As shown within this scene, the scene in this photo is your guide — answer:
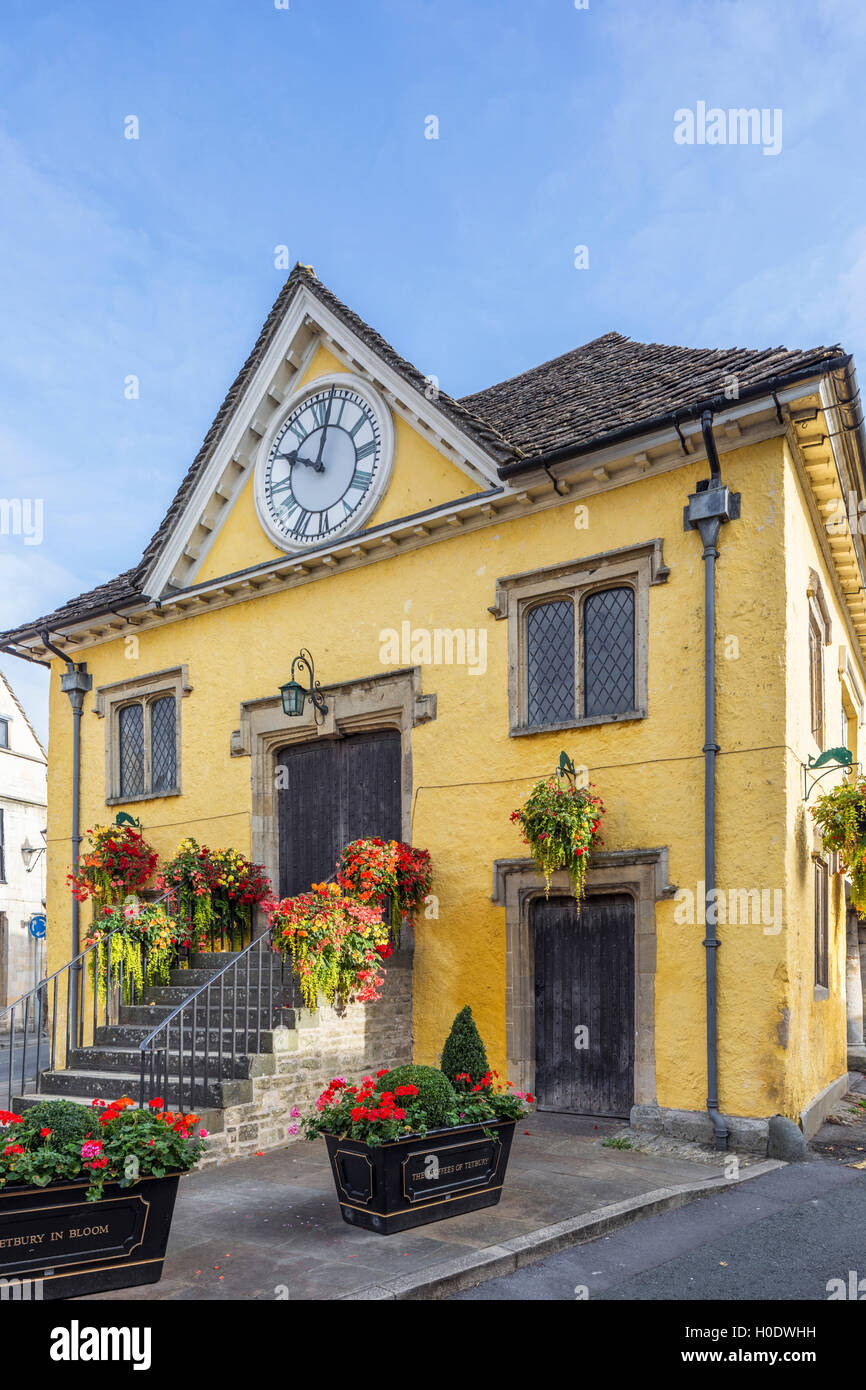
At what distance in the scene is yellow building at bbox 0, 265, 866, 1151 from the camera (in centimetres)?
987

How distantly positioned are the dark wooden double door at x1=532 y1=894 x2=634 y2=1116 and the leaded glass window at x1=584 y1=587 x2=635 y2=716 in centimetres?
184

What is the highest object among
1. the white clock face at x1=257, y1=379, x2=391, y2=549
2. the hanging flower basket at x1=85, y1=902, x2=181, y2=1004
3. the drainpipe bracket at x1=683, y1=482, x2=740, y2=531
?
the white clock face at x1=257, y1=379, x2=391, y2=549

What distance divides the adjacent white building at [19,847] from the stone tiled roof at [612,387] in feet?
69.9

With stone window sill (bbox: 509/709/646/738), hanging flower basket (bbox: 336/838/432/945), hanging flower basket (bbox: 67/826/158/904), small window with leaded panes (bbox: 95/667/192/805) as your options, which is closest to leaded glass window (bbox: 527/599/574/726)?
stone window sill (bbox: 509/709/646/738)

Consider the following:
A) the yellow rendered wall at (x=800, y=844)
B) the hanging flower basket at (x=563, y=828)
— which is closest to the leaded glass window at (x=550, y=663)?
the hanging flower basket at (x=563, y=828)

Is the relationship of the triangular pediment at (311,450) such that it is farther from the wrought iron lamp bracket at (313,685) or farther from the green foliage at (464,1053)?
the green foliage at (464,1053)

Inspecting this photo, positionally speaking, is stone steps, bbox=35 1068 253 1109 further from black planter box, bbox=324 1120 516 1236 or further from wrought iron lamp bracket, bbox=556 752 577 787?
wrought iron lamp bracket, bbox=556 752 577 787

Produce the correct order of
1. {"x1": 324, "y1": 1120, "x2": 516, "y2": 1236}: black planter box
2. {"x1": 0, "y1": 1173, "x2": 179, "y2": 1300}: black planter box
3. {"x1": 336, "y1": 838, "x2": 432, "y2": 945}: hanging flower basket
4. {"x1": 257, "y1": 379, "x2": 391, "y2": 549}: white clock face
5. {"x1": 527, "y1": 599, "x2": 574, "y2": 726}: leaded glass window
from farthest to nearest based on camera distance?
{"x1": 257, "y1": 379, "x2": 391, "y2": 549}: white clock face, {"x1": 527, "y1": 599, "x2": 574, "y2": 726}: leaded glass window, {"x1": 336, "y1": 838, "x2": 432, "y2": 945}: hanging flower basket, {"x1": 324, "y1": 1120, "x2": 516, "y2": 1236}: black planter box, {"x1": 0, "y1": 1173, "x2": 179, "y2": 1300}: black planter box

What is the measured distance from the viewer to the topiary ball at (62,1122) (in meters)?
6.18

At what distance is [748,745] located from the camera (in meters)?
9.86

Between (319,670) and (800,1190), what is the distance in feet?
24.5

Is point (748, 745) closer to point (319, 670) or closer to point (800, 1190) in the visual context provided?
point (800, 1190)

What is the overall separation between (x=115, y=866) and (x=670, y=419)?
8.79m
